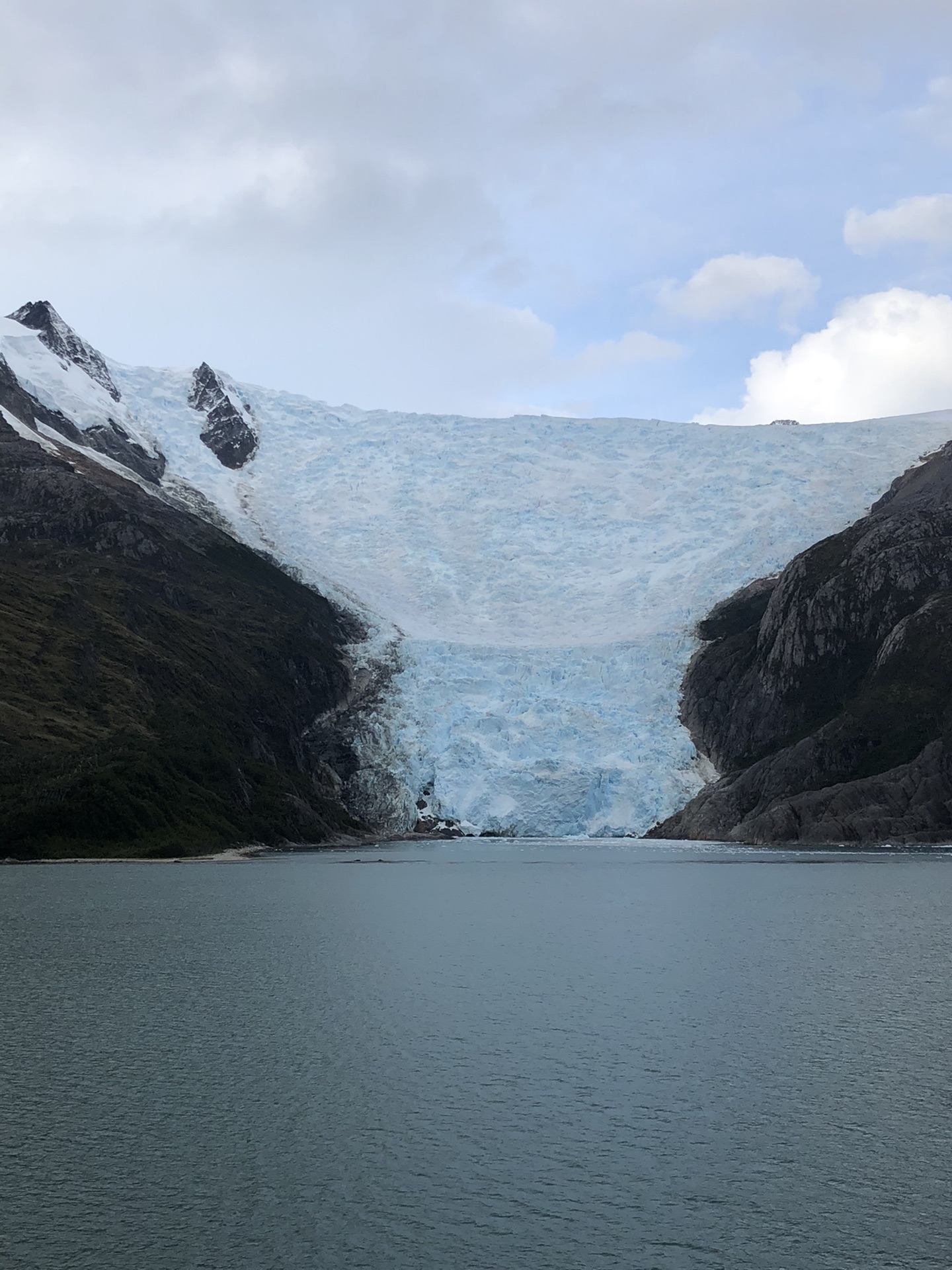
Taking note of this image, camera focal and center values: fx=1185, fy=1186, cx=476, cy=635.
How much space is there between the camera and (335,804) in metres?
116

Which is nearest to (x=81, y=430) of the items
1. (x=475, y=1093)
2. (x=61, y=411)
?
(x=61, y=411)

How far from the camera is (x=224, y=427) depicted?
190 m

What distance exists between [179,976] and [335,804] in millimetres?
82132

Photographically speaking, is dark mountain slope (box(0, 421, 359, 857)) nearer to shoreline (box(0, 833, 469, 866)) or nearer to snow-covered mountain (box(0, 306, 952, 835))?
shoreline (box(0, 833, 469, 866))

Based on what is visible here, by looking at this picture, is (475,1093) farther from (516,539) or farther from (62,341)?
(62,341)

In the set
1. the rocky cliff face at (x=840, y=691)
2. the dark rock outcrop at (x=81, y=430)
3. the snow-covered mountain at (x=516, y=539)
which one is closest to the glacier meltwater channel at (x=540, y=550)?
the snow-covered mountain at (x=516, y=539)

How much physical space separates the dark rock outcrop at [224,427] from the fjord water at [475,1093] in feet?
478

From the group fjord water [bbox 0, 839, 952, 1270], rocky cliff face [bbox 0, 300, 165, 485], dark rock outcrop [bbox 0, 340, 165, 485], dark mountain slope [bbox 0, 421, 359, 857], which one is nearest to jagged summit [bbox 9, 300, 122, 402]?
rocky cliff face [bbox 0, 300, 165, 485]

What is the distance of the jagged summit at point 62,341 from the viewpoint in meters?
186

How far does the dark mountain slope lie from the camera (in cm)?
8144

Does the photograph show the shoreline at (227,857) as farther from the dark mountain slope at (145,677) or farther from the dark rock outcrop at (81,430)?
the dark rock outcrop at (81,430)

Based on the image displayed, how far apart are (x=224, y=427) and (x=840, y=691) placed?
11250 cm

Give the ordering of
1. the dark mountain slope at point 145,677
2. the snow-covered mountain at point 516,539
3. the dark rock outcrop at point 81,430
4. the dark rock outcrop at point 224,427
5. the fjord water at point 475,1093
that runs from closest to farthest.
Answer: the fjord water at point 475,1093
the dark mountain slope at point 145,677
the snow-covered mountain at point 516,539
the dark rock outcrop at point 81,430
the dark rock outcrop at point 224,427

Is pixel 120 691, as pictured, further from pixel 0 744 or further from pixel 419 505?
pixel 419 505
